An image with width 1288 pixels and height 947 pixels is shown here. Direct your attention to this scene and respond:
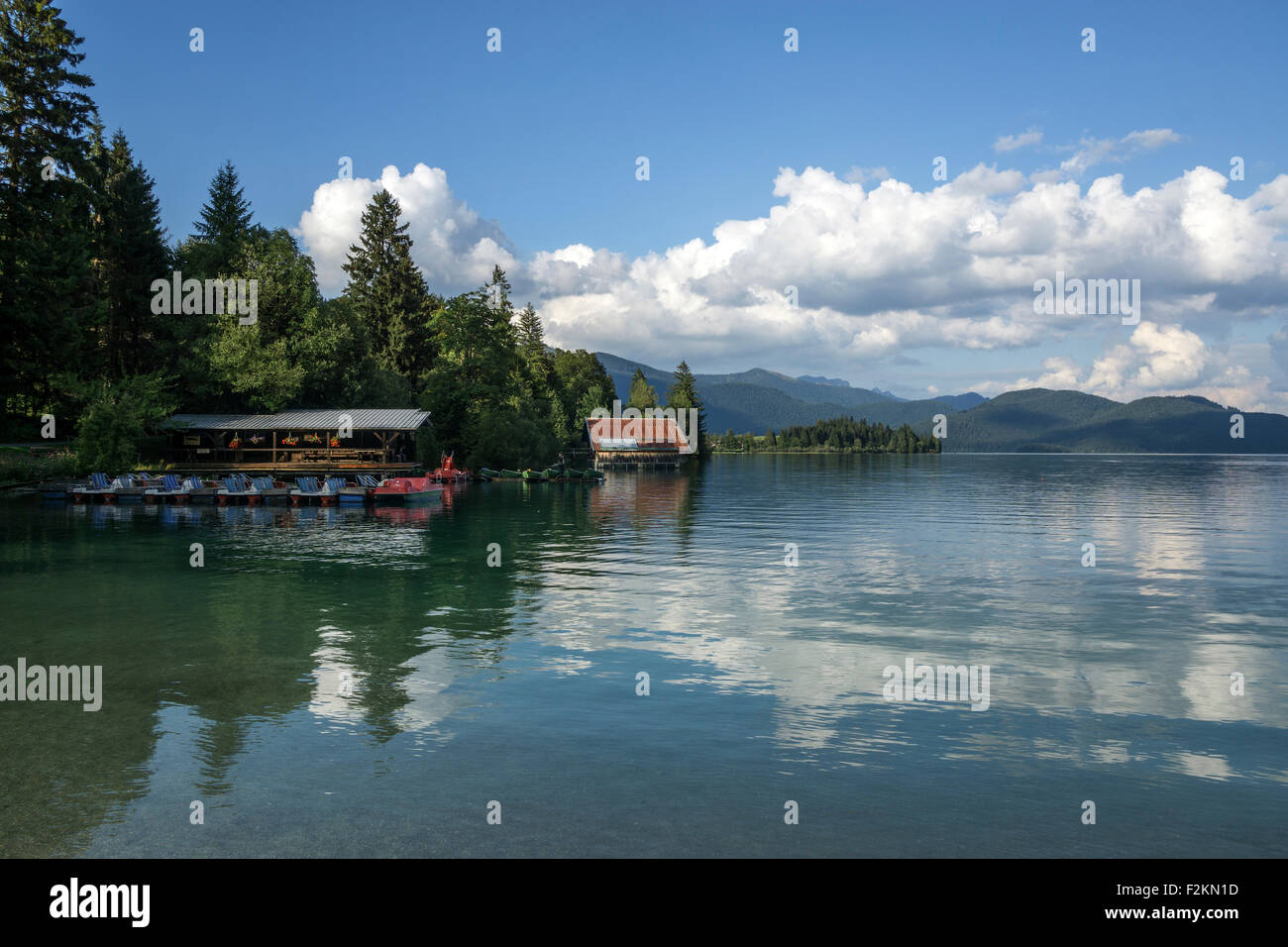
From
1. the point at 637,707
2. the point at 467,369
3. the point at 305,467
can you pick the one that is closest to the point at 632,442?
the point at 467,369

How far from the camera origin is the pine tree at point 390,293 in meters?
92.0

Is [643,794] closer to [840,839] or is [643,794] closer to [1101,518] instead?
[840,839]

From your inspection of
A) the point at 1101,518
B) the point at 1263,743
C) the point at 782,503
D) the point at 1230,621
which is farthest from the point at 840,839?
the point at 782,503

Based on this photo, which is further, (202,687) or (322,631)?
(322,631)

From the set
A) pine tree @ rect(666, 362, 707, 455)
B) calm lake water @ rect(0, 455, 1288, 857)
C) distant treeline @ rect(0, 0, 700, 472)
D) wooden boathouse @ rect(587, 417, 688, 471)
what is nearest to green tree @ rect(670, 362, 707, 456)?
A: pine tree @ rect(666, 362, 707, 455)

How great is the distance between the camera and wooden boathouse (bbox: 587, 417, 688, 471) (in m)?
120

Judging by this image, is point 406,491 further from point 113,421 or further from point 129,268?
point 129,268

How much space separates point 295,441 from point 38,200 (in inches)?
881

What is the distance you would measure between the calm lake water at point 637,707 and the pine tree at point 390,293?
62.9 meters

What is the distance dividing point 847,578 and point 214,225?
80.9 m

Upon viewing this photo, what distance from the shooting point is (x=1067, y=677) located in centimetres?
1491

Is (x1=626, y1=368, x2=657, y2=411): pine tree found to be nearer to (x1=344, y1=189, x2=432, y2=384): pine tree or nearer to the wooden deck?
(x1=344, y1=189, x2=432, y2=384): pine tree

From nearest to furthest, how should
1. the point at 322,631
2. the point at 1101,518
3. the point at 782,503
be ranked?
the point at 322,631 < the point at 1101,518 < the point at 782,503
